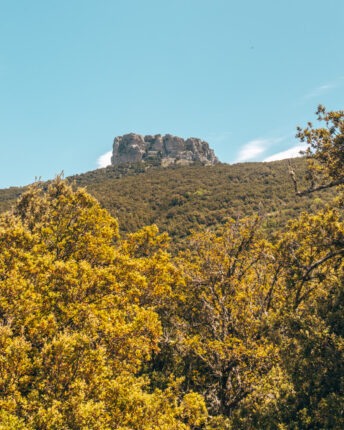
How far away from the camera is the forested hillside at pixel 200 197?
109m

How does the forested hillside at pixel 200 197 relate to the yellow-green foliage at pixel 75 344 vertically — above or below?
above

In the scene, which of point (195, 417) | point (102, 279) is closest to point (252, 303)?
point (195, 417)

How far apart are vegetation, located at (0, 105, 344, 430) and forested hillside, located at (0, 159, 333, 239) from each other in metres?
76.6

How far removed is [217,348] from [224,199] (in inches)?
4697

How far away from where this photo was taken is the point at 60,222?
18.8 metres

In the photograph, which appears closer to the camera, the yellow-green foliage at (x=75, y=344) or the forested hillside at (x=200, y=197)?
the yellow-green foliage at (x=75, y=344)

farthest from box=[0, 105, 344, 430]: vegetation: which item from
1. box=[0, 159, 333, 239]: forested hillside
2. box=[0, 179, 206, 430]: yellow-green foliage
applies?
box=[0, 159, 333, 239]: forested hillside

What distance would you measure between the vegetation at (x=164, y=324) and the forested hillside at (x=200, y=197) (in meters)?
76.6

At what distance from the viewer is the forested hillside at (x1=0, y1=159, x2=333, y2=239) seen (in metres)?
109

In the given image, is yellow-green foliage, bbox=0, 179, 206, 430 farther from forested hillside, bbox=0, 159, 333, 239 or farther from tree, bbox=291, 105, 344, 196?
forested hillside, bbox=0, 159, 333, 239

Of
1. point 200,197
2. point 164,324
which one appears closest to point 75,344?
point 164,324

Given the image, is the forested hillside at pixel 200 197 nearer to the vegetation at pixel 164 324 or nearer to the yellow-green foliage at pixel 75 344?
the vegetation at pixel 164 324

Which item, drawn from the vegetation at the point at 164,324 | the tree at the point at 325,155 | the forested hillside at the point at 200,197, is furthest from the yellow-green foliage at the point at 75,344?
the forested hillside at the point at 200,197

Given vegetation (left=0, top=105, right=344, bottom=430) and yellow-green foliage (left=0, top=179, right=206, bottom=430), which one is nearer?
yellow-green foliage (left=0, top=179, right=206, bottom=430)
